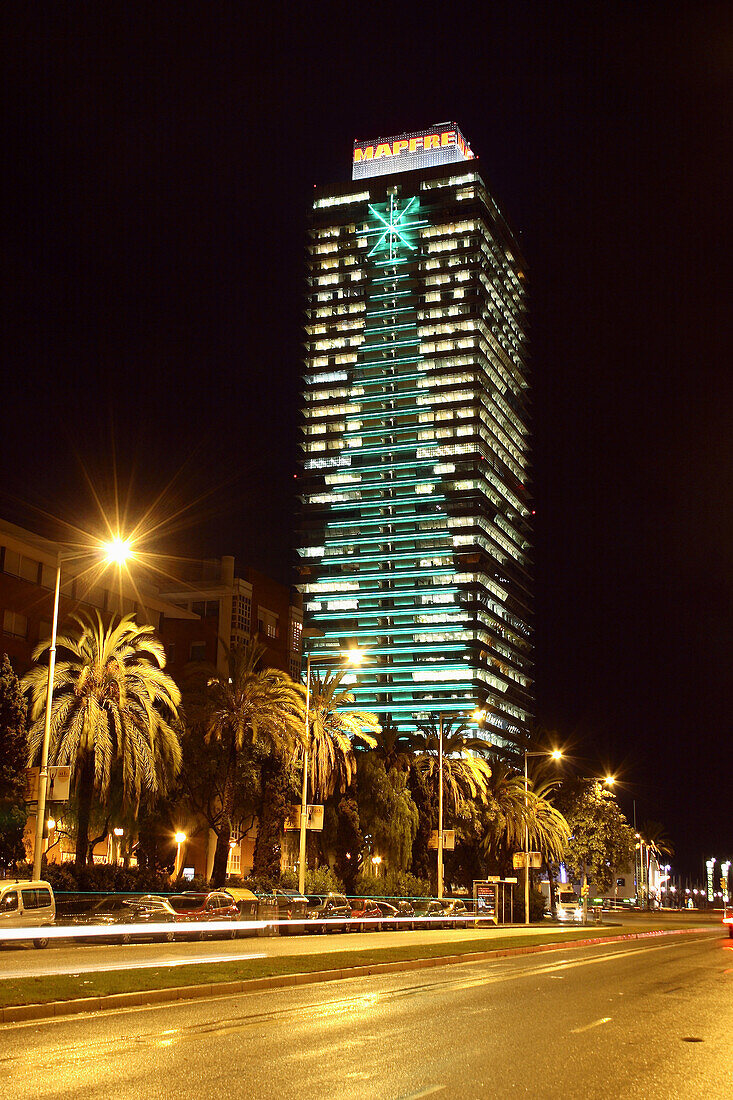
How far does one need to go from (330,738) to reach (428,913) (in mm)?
10171

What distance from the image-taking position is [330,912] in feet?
153

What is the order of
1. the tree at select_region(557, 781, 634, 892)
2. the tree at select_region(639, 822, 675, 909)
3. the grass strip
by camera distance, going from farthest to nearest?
1. the tree at select_region(639, 822, 675, 909)
2. the tree at select_region(557, 781, 634, 892)
3. the grass strip

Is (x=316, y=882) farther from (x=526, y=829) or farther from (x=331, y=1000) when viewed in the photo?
(x=331, y=1000)

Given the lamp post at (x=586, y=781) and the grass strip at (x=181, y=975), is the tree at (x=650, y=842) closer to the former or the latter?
the lamp post at (x=586, y=781)

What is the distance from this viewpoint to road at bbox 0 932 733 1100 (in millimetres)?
10672

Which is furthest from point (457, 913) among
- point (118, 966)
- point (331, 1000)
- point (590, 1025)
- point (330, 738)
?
point (590, 1025)

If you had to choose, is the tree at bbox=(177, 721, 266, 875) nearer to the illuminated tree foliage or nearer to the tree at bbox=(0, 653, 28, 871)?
the illuminated tree foliage

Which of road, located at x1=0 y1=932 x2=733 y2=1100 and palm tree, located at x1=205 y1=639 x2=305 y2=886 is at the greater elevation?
palm tree, located at x1=205 y1=639 x2=305 y2=886

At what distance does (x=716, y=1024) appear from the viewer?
16.4 m

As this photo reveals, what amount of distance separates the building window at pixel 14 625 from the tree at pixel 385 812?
20.0 metres

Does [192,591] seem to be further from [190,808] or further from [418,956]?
[418,956]

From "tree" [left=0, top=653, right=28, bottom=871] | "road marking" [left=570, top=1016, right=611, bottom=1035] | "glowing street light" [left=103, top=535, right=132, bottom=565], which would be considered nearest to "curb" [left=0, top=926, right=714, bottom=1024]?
"road marking" [left=570, top=1016, right=611, bottom=1035]

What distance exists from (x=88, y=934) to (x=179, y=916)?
4.81m

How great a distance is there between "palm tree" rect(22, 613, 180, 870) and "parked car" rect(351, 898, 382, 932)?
429 inches
